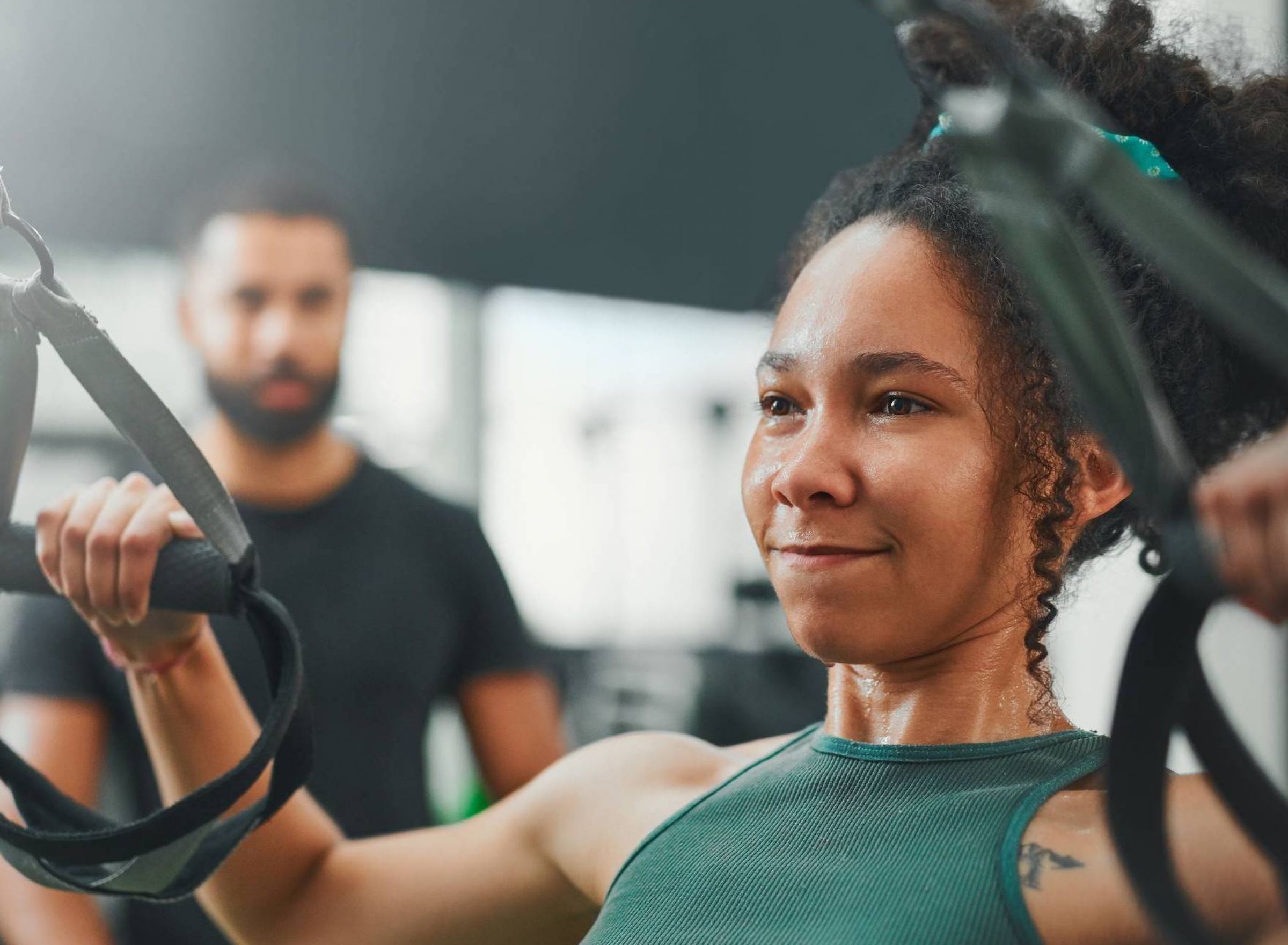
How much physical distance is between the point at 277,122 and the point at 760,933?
4.71 ft

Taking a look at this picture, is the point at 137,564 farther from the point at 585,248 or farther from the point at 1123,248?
the point at 585,248

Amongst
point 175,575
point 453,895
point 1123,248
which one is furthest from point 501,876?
point 1123,248

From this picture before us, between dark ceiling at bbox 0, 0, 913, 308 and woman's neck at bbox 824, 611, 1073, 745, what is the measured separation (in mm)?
1119

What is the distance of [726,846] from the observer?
79 centimetres

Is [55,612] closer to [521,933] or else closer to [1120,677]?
[521,933]

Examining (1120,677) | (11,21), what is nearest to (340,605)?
(11,21)

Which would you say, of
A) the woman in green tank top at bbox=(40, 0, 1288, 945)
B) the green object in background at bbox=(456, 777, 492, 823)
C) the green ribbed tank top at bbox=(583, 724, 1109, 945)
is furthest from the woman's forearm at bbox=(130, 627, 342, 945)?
the green object in background at bbox=(456, 777, 492, 823)

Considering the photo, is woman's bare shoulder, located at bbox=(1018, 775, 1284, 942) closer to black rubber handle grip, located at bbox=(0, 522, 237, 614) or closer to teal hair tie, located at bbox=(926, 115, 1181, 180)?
teal hair tie, located at bbox=(926, 115, 1181, 180)

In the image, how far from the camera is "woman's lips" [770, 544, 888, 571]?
2.42 feet

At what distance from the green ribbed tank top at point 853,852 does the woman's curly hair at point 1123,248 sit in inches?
3.4

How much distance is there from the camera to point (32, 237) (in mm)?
724

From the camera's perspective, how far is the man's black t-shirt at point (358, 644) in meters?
1.41

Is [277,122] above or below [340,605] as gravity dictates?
above

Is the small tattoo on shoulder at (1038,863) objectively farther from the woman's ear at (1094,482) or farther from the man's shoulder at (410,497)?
the man's shoulder at (410,497)
